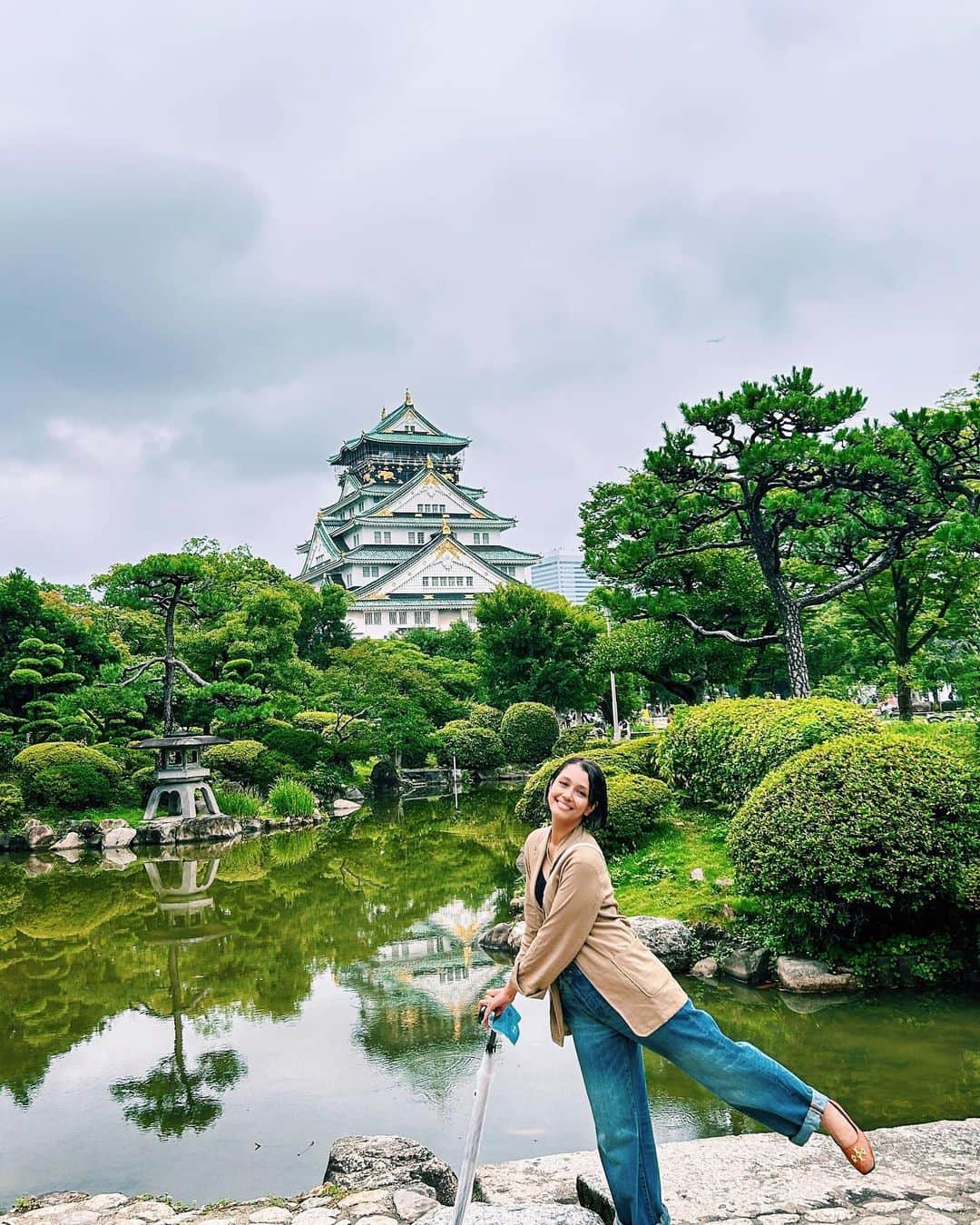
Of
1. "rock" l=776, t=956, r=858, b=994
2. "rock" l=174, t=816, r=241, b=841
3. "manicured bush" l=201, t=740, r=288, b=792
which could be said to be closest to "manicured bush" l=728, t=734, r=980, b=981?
"rock" l=776, t=956, r=858, b=994

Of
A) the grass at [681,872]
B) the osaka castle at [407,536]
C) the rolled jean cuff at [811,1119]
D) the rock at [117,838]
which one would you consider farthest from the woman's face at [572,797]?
the osaka castle at [407,536]

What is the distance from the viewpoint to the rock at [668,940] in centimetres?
656

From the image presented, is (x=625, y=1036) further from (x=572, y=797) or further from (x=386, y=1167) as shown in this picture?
(x=386, y=1167)

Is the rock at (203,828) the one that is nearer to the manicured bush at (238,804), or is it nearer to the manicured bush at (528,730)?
the manicured bush at (238,804)

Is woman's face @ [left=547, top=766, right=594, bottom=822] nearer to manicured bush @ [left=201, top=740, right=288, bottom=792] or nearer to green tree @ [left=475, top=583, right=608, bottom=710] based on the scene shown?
manicured bush @ [left=201, top=740, right=288, bottom=792]

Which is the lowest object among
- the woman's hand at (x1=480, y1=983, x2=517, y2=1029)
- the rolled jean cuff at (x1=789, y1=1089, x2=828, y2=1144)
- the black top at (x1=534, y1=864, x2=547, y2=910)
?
the rolled jean cuff at (x1=789, y1=1089, x2=828, y2=1144)

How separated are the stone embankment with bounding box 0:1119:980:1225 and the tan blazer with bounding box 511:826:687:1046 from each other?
0.72 metres

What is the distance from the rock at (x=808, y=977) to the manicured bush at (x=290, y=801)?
1278 centimetres

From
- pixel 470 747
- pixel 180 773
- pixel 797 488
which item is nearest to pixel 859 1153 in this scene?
pixel 797 488

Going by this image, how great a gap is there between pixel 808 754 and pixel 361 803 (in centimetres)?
1532

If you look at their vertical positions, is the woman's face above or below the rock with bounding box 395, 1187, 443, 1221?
above

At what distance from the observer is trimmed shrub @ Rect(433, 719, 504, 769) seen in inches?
914

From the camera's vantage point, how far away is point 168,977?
7727 mm

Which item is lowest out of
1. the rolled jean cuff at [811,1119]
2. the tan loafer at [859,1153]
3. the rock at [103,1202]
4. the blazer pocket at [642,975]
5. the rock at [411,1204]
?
the rock at [103,1202]
